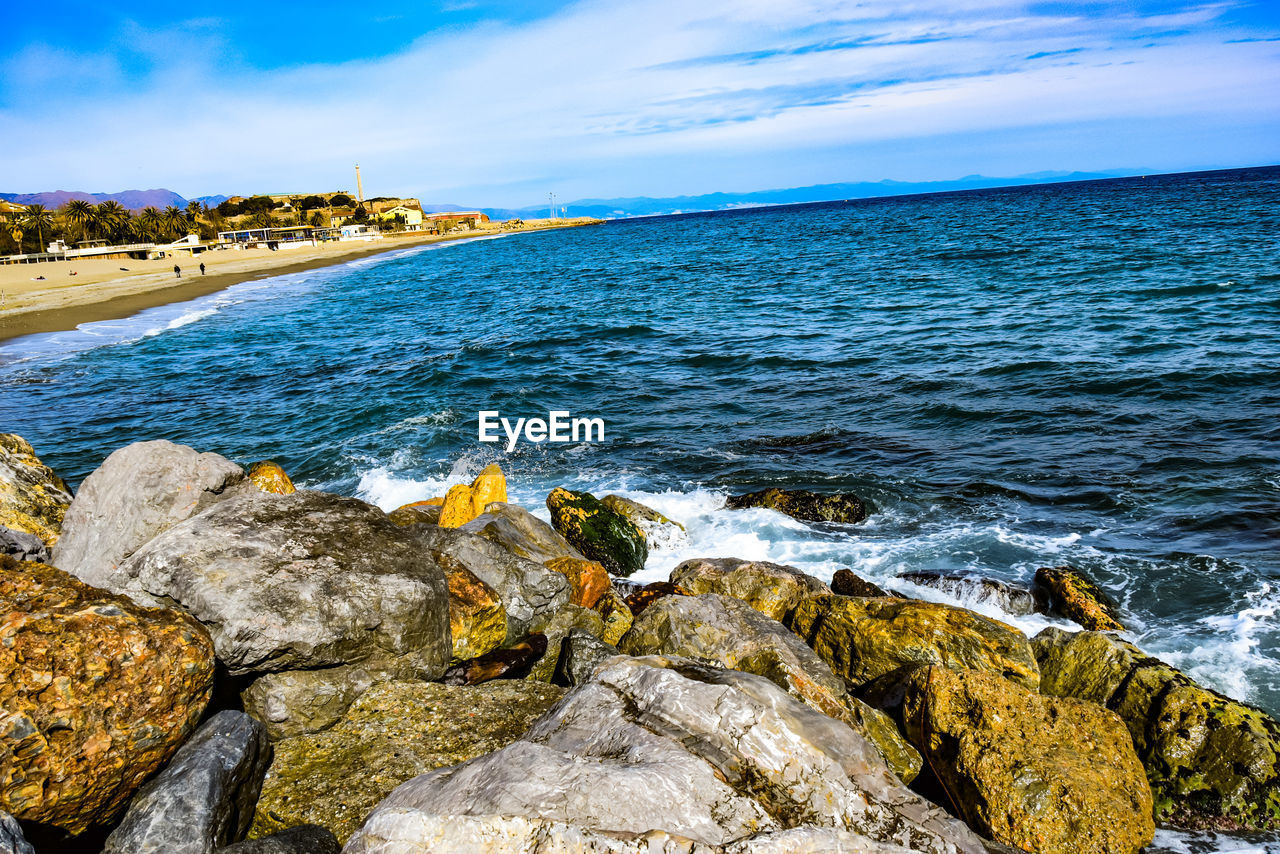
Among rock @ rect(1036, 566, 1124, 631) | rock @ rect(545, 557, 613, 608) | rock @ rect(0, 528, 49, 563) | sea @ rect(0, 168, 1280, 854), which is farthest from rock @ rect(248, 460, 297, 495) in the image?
rock @ rect(1036, 566, 1124, 631)

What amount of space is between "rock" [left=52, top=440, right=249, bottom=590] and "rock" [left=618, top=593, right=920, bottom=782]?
4888 mm

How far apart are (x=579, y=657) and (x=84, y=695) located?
13.3 feet

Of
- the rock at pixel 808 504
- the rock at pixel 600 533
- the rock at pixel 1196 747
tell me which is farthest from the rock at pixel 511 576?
the rock at pixel 1196 747

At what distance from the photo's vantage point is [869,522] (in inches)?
526

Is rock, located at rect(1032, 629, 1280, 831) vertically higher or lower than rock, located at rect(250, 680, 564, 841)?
lower

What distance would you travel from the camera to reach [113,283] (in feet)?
196

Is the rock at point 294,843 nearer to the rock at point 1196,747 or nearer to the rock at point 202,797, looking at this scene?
the rock at point 202,797

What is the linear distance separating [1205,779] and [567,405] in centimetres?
1774

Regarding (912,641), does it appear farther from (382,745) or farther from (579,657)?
(382,745)

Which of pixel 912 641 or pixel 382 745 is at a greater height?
pixel 382 745

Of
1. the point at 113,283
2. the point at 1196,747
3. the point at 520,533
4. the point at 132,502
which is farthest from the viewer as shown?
the point at 113,283

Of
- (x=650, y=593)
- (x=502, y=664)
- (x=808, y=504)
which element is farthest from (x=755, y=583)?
(x=808, y=504)

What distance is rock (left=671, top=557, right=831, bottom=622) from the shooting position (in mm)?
9875

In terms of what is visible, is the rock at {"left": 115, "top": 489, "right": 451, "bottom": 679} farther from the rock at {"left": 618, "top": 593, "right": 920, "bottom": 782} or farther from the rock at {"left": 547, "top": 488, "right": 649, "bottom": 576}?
the rock at {"left": 547, "top": 488, "right": 649, "bottom": 576}
